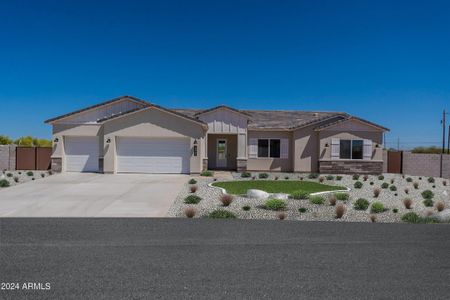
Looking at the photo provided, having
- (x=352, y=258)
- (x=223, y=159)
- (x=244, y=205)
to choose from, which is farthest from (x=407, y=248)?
(x=223, y=159)

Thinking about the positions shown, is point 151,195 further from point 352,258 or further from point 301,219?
point 352,258

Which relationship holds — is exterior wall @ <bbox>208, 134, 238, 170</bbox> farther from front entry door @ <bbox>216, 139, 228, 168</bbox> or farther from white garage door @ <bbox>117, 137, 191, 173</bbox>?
white garage door @ <bbox>117, 137, 191, 173</bbox>

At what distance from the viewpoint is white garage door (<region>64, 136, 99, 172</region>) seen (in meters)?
21.6

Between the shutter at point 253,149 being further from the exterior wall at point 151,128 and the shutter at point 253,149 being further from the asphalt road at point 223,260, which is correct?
the asphalt road at point 223,260

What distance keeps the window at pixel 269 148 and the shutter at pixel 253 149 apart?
0.23 m

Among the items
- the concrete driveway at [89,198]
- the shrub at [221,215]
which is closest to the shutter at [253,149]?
the concrete driveway at [89,198]

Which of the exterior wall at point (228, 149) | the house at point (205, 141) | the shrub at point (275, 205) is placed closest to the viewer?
the shrub at point (275, 205)

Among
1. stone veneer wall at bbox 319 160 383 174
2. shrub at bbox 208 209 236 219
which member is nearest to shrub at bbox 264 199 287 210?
shrub at bbox 208 209 236 219

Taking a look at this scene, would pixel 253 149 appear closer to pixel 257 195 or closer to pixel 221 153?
pixel 221 153

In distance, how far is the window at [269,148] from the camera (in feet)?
80.0

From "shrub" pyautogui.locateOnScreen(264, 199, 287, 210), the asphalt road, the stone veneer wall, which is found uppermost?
the stone veneer wall

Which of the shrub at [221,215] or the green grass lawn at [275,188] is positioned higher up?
the green grass lawn at [275,188]

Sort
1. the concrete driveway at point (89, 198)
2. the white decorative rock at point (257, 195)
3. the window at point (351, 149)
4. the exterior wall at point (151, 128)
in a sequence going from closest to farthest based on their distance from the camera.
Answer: the concrete driveway at point (89, 198) → the white decorative rock at point (257, 195) → the exterior wall at point (151, 128) → the window at point (351, 149)

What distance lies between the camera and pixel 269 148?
24.5 m
